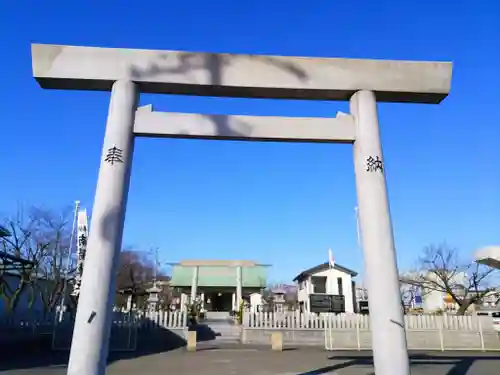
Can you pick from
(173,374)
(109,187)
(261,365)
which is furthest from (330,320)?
(109,187)

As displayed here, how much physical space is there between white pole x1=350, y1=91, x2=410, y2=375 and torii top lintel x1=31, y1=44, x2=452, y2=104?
0.46m

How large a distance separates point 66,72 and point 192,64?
203cm

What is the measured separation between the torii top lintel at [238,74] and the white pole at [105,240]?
41 centimetres

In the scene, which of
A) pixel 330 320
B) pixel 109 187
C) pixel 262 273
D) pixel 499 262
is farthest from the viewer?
pixel 262 273

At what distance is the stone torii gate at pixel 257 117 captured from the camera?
18.5 feet

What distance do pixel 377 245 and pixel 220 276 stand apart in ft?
89.9

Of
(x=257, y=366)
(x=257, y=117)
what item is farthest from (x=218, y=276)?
(x=257, y=117)

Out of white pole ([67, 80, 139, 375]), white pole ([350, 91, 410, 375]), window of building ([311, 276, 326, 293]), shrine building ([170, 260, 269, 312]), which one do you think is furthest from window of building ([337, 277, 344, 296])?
white pole ([67, 80, 139, 375])

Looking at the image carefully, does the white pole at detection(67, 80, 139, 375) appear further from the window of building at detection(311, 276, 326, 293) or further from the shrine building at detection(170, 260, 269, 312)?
the window of building at detection(311, 276, 326, 293)

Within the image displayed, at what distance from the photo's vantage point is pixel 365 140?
21.1 ft

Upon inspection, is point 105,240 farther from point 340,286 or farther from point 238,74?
point 340,286

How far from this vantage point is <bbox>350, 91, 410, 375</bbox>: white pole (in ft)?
18.0

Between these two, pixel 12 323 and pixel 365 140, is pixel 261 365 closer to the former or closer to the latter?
pixel 365 140

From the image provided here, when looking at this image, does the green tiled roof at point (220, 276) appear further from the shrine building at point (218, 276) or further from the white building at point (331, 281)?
the white building at point (331, 281)
